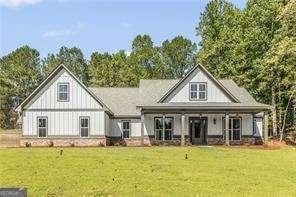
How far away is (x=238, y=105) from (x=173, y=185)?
2834 centimetres

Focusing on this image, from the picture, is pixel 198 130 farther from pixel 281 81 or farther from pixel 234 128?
pixel 281 81

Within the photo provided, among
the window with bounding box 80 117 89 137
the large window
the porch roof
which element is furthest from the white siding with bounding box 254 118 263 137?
the window with bounding box 80 117 89 137

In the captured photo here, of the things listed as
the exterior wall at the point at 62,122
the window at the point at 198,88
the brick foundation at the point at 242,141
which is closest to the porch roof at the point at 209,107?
the window at the point at 198,88

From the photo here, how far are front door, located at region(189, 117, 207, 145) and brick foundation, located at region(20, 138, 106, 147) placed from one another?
7.63 m

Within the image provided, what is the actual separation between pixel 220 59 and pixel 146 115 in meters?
24.9

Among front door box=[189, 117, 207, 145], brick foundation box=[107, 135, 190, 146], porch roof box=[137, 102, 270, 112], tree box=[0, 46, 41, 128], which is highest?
tree box=[0, 46, 41, 128]

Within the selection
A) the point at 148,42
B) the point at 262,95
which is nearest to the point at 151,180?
the point at 262,95

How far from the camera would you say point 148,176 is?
71.0ft

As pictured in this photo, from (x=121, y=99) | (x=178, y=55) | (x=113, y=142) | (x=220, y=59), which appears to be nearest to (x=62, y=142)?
(x=113, y=142)

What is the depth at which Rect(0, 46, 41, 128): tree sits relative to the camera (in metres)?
99.6

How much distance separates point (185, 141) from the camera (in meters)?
48.4

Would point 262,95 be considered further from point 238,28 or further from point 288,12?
point 288,12

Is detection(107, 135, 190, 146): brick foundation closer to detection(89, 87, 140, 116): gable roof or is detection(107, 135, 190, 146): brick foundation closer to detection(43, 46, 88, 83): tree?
detection(89, 87, 140, 116): gable roof

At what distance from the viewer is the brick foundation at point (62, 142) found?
46781mm
